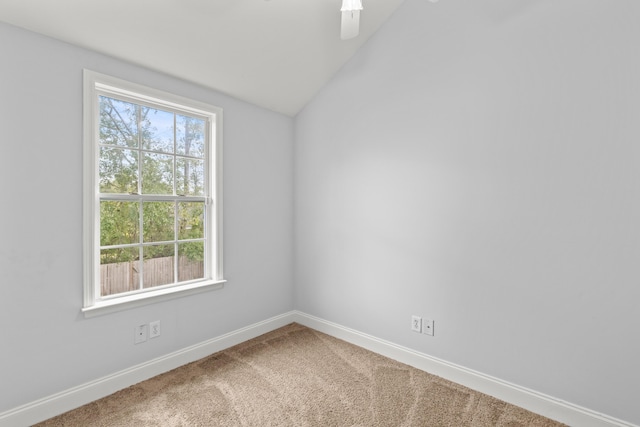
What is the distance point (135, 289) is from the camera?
88.5 inches

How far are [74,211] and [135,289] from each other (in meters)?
0.68

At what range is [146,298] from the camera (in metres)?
2.18

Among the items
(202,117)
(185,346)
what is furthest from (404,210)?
(185,346)

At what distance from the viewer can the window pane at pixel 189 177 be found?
248 cm

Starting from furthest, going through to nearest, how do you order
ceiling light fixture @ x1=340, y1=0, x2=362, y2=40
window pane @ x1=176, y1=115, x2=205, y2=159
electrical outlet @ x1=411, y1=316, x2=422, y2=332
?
1. window pane @ x1=176, y1=115, x2=205, y2=159
2. electrical outlet @ x1=411, y1=316, x2=422, y2=332
3. ceiling light fixture @ x1=340, y1=0, x2=362, y2=40

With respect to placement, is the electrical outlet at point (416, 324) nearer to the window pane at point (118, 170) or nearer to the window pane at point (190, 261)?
the window pane at point (190, 261)

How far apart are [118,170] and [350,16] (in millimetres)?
1786

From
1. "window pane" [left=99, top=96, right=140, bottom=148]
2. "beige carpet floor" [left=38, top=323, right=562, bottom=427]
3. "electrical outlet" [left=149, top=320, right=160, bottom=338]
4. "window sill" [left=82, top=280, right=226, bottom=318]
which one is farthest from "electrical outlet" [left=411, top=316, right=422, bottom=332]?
"window pane" [left=99, top=96, right=140, bottom=148]

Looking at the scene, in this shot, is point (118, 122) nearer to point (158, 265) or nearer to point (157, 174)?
point (157, 174)

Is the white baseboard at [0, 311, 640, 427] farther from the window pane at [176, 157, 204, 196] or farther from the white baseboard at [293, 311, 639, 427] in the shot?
the window pane at [176, 157, 204, 196]

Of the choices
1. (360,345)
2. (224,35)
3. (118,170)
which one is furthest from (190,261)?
(224,35)

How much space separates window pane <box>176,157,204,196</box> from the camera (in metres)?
2.48

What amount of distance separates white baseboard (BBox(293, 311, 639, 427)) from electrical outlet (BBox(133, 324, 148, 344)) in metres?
1.56

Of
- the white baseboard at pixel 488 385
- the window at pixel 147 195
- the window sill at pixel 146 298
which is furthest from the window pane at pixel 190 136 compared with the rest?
the white baseboard at pixel 488 385
